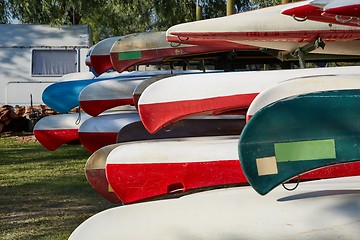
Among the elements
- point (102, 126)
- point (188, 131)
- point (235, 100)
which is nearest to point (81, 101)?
point (102, 126)

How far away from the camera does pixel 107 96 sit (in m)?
7.24

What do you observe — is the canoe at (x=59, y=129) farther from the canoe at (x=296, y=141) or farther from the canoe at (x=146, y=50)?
the canoe at (x=296, y=141)

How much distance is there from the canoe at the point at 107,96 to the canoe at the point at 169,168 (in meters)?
2.37

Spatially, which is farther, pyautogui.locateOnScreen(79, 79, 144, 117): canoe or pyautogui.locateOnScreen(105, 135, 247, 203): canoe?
pyautogui.locateOnScreen(79, 79, 144, 117): canoe

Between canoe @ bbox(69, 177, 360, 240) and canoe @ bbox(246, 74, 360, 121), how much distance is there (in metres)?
0.48

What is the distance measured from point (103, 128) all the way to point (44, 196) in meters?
1.45

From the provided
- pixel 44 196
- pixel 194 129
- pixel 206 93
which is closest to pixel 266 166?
pixel 206 93

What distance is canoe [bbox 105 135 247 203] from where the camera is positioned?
14.8 ft

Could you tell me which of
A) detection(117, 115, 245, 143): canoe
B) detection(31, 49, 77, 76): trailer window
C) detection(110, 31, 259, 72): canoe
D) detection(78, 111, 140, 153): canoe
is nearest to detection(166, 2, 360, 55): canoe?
detection(117, 115, 245, 143): canoe

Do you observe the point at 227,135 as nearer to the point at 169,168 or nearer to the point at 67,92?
the point at 169,168

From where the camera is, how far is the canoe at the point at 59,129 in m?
8.59

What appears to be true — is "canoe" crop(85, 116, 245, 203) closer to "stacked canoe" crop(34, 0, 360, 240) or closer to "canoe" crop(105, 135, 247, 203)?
"stacked canoe" crop(34, 0, 360, 240)

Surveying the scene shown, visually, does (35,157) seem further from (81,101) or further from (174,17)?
(174,17)

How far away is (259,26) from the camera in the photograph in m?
5.31
